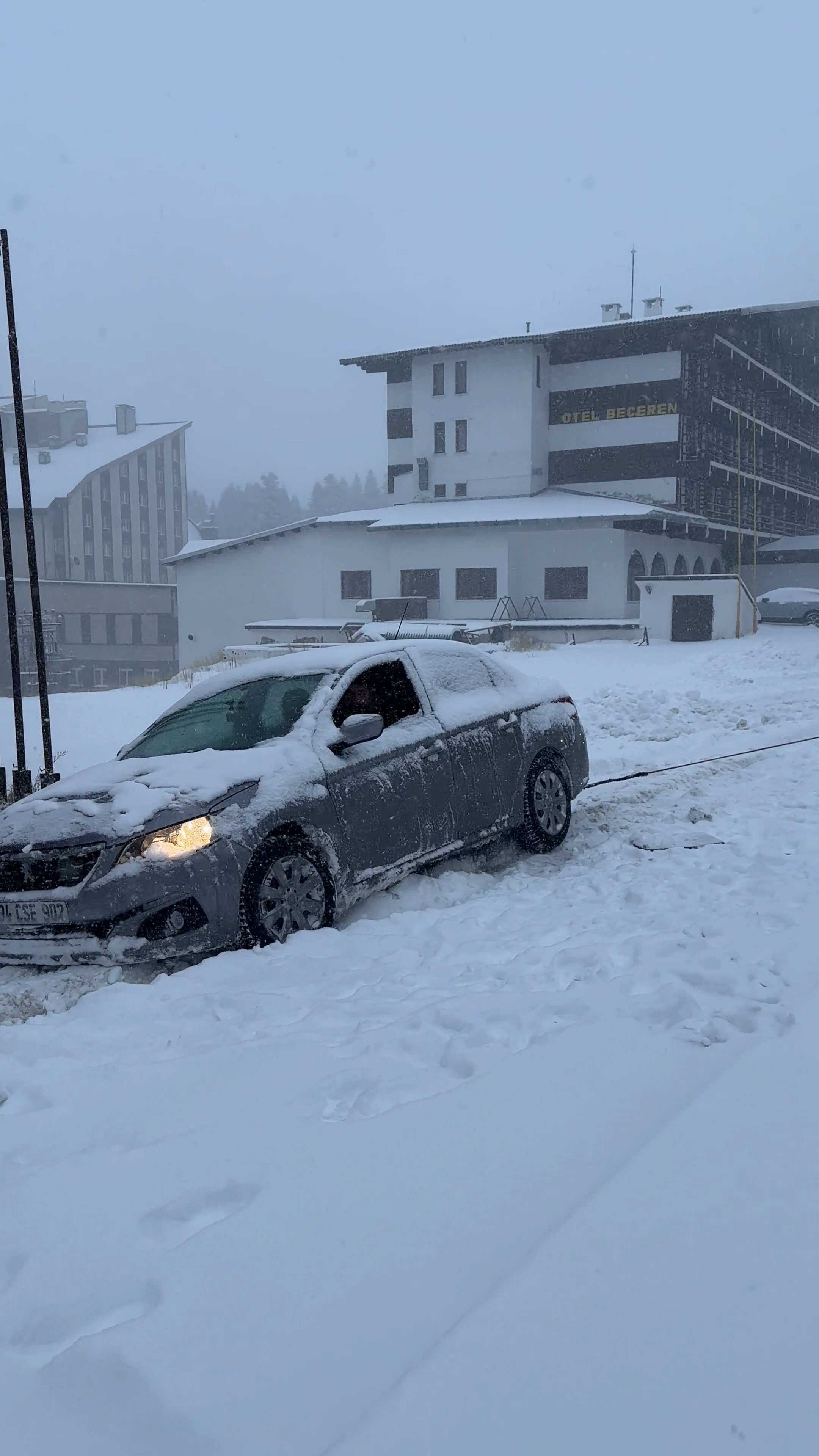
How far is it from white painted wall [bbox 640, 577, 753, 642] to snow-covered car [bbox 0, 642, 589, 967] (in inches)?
1017

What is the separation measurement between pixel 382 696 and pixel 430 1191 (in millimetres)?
4094

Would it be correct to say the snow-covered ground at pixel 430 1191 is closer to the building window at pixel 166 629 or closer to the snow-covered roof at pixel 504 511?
the snow-covered roof at pixel 504 511

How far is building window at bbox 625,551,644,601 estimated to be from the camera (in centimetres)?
3778

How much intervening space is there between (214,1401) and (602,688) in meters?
16.8

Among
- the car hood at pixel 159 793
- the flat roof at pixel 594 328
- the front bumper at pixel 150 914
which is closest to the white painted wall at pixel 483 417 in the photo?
the flat roof at pixel 594 328

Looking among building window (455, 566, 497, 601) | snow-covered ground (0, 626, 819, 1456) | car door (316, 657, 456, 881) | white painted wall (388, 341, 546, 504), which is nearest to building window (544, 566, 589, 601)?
building window (455, 566, 497, 601)

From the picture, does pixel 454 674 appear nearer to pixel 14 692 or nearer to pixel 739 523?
pixel 14 692

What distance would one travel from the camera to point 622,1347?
242 centimetres

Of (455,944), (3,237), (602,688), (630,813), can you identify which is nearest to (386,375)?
(602,688)

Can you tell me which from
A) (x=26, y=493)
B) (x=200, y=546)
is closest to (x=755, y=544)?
(x=200, y=546)

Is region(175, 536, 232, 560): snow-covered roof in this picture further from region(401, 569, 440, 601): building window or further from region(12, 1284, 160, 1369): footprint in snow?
region(12, 1284, 160, 1369): footprint in snow

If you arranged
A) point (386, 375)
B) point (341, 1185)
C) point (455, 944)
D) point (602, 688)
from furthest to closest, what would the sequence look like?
point (386, 375)
point (602, 688)
point (455, 944)
point (341, 1185)

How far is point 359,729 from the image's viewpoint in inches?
246

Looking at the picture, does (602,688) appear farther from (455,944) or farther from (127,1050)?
(127,1050)
